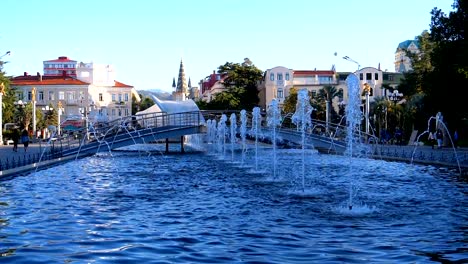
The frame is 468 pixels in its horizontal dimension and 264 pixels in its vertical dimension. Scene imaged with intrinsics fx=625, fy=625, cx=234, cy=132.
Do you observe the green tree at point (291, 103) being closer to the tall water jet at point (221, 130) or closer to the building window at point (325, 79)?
the building window at point (325, 79)

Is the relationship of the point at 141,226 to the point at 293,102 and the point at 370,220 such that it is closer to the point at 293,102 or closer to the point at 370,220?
the point at 370,220

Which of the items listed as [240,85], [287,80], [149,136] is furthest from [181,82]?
[149,136]

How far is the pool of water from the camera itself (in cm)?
729

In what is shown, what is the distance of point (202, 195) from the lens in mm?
13133

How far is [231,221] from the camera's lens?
9633 mm

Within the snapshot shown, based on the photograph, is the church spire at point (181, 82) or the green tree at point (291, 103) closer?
the green tree at point (291, 103)

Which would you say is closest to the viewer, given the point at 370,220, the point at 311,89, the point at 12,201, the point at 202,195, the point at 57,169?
the point at 370,220

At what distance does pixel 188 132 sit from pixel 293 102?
33770mm

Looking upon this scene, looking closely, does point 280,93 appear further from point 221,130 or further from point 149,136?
point 149,136

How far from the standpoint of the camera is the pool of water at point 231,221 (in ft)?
23.9

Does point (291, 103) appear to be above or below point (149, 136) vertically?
above

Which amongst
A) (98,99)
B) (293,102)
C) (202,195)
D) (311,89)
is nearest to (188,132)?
(202,195)

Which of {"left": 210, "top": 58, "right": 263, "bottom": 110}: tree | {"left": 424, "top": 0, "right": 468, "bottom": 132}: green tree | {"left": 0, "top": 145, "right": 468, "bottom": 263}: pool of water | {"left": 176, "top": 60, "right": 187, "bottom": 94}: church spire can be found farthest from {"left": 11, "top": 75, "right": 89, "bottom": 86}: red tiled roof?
{"left": 0, "top": 145, "right": 468, "bottom": 263}: pool of water

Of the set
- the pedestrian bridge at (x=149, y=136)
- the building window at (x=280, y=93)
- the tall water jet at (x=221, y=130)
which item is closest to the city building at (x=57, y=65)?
the building window at (x=280, y=93)
